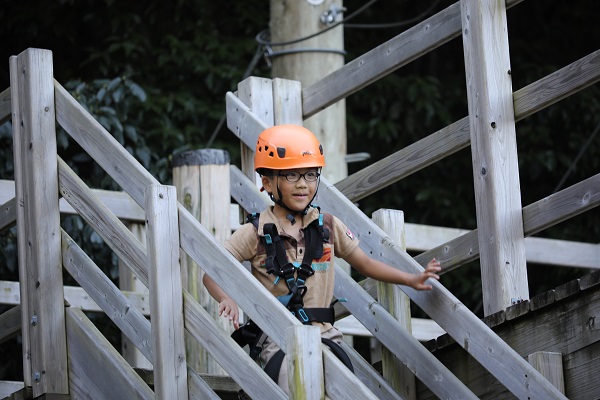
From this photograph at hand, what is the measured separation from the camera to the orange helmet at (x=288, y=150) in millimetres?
4957

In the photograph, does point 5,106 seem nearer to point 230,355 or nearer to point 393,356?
point 230,355

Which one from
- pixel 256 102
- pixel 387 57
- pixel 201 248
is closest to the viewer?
pixel 201 248

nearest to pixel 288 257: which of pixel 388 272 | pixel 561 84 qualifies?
pixel 388 272

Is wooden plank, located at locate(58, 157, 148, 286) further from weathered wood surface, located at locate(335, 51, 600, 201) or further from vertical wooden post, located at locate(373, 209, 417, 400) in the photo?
weathered wood surface, located at locate(335, 51, 600, 201)

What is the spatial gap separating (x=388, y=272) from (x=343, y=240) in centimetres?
24

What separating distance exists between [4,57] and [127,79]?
2485mm

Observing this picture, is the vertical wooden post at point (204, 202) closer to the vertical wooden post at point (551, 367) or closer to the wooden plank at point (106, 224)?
the wooden plank at point (106, 224)

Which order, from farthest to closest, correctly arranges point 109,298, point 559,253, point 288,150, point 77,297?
point 559,253 → point 77,297 → point 109,298 → point 288,150

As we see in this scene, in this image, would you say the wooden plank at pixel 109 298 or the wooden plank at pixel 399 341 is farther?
the wooden plank at pixel 109 298

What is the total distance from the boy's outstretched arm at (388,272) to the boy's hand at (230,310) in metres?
0.65

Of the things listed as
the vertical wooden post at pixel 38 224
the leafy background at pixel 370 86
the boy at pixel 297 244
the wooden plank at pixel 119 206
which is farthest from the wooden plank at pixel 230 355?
the leafy background at pixel 370 86

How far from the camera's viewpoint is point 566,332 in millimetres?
4516

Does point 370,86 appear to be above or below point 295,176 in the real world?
above

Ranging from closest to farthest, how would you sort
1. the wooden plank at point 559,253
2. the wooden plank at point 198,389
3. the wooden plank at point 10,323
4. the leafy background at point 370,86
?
the wooden plank at point 198,389 → the wooden plank at point 10,323 → the wooden plank at point 559,253 → the leafy background at point 370,86
